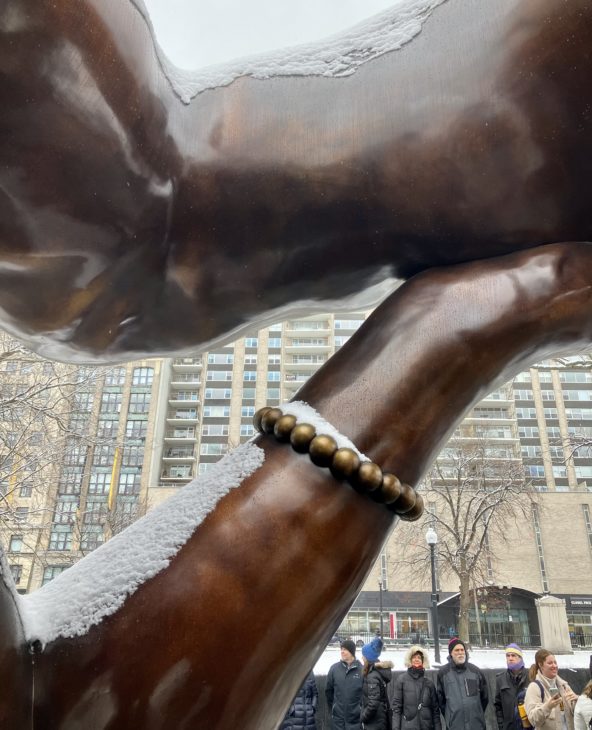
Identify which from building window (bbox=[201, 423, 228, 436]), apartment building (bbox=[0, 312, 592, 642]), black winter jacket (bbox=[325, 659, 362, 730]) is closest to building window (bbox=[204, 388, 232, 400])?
apartment building (bbox=[0, 312, 592, 642])

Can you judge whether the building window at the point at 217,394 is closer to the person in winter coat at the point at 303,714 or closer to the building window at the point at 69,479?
the building window at the point at 69,479

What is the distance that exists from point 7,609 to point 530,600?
1291 inches

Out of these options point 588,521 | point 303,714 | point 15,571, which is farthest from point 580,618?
point 303,714

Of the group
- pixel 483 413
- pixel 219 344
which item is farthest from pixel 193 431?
pixel 219 344

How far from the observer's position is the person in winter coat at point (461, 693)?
5.09 metres

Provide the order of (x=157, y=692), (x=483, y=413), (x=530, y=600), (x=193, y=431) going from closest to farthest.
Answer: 1. (x=157, y=692)
2. (x=530, y=600)
3. (x=483, y=413)
4. (x=193, y=431)

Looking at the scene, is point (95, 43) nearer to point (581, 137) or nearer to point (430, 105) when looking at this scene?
point (430, 105)

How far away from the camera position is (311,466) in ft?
1.43

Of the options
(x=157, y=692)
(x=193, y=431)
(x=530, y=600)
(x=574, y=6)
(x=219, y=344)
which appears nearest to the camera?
(x=157, y=692)

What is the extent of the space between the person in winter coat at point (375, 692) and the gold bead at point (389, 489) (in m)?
5.37

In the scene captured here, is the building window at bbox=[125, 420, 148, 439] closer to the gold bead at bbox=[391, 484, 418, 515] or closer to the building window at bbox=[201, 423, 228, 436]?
the building window at bbox=[201, 423, 228, 436]

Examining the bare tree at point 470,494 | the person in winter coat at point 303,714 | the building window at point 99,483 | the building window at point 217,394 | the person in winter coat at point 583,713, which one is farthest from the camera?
the building window at point 99,483

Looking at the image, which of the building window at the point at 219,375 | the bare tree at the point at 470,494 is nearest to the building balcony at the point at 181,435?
the building window at the point at 219,375

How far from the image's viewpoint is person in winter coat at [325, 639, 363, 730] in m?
5.06
